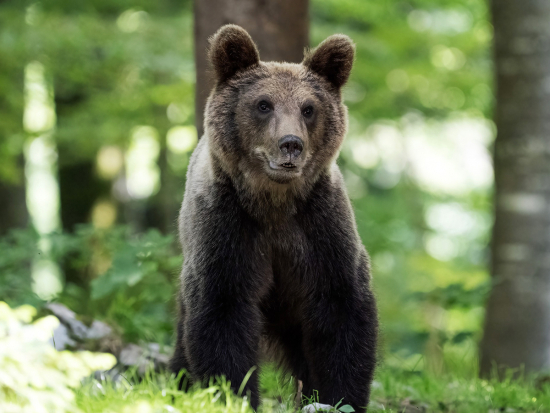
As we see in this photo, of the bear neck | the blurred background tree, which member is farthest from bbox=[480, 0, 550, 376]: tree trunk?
the bear neck

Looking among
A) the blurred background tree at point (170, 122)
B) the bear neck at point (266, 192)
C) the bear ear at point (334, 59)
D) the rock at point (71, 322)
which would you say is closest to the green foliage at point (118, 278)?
the blurred background tree at point (170, 122)

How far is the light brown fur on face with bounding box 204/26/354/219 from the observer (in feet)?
11.6

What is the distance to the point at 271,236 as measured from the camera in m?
3.73

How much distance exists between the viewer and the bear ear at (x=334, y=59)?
378 cm

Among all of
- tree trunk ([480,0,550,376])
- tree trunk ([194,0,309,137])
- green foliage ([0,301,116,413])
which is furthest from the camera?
tree trunk ([480,0,550,376])

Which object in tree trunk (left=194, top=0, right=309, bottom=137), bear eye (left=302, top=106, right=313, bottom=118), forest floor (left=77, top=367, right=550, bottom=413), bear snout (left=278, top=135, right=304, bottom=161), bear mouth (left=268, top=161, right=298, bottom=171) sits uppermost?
tree trunk (left=194, top=0, right=309, bottom=137)

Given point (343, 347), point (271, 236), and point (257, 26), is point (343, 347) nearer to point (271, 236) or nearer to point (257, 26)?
point (271, 236)

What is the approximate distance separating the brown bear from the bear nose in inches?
4.2

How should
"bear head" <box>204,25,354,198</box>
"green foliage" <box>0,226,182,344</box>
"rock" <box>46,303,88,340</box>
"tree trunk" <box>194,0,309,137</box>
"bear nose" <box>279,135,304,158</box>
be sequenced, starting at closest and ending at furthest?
"bear nose" <box>279,135,304,158</box> < "bear head" <box>204,25,354,198</box> < "rock" <box>46,303,88,340</box> < "green foliage" <box>0,226,182,344</box> < "tree trunk" <box>194,0,309,137</box>

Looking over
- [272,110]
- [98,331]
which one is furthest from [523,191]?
[98,331]

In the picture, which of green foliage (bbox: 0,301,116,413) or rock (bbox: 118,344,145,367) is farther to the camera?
rock (bbox: 118,344,145,367)

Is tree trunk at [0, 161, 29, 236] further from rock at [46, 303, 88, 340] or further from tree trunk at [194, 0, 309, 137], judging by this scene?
tree trunk at [194, 0, 309, 137]

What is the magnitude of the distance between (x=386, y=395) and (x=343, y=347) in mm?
1123

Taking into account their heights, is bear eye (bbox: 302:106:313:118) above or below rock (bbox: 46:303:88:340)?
above
